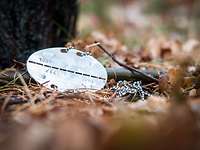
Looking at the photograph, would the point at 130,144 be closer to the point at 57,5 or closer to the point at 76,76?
the point at 76,76

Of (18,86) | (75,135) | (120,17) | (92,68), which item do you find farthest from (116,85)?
(120,17)

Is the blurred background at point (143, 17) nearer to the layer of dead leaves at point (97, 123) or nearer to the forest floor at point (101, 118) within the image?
the forest floor at point (101, 118)

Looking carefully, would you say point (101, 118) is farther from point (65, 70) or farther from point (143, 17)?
point (143, 17)

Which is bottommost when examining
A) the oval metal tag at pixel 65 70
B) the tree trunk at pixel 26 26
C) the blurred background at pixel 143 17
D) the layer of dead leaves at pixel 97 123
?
the layer of dead leaves at pixel 97 123

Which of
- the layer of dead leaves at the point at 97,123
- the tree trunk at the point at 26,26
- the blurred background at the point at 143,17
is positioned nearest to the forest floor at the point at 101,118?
the layer of dead leaves at the point at 97,123

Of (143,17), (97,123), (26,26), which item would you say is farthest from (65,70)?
(143,17)

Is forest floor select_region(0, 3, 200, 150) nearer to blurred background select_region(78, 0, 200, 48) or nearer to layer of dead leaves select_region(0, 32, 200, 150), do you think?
layer of dead leaves select_region(0, 32, 200, 150)
